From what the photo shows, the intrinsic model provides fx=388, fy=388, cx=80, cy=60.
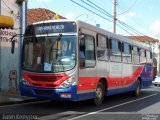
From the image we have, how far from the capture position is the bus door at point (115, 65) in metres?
16.8

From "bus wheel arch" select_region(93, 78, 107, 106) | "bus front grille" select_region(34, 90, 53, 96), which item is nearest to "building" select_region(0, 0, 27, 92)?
"bus wheel arch" select_region(93, 78, 107, 106)

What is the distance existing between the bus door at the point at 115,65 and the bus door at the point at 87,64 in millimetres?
2218

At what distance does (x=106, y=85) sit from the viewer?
16.1 metres

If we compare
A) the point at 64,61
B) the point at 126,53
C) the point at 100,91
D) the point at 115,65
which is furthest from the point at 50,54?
the point at 126,53

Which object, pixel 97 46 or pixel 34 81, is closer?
pixel 34 81

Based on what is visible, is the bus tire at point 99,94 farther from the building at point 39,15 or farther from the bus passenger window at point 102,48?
the building at point 39,15

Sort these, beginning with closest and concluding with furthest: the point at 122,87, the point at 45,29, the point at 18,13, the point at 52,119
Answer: the point at 52,119 → the point at 45,29 → the point at 122,87 → the point at 18,13

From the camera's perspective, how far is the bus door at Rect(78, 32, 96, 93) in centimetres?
1350

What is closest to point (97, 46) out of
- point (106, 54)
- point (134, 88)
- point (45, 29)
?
point (106, 54)

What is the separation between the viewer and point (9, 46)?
Answer: 19672 millimetres

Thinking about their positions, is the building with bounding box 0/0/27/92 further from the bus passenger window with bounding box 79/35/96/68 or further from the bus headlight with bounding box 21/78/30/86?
the bus passenger window with bounding box 79/35/96/68

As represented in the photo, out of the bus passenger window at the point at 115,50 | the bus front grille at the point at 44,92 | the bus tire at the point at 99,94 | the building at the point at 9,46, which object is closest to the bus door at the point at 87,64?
the bus tire at the point at 99,94

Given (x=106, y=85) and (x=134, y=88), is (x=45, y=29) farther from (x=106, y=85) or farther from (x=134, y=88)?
(x=134, y=88)

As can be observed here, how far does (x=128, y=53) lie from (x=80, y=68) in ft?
22.1
